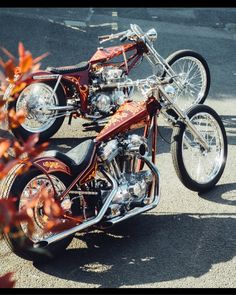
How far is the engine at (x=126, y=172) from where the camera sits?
3.92 metres

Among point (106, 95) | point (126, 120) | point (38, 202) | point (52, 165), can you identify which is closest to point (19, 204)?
point (38, 202)

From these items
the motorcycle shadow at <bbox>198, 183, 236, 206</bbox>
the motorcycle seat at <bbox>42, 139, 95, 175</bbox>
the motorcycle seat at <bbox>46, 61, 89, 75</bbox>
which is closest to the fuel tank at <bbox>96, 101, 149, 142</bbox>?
the motorcycle seat at <bbox>42, 139, 95, 175</bbox>

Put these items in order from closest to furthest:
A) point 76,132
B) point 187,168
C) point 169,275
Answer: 1. point 169,275
2. point 187,168
3. point 76,132

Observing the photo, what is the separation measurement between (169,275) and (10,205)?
2357 millimetres

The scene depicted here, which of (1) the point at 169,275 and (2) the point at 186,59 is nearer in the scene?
(1) the point at 169,275

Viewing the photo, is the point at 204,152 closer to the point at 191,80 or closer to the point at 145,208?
the point at 145,208

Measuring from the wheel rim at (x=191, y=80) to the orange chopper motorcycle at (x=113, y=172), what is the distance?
174cm

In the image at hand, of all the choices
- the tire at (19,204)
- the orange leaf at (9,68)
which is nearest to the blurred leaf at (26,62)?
the orange leaf at (9,68)

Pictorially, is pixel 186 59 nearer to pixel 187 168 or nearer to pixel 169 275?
pixel 187 168

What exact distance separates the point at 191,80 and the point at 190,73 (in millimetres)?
84

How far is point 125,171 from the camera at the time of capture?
412 cm

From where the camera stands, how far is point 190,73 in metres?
6.57

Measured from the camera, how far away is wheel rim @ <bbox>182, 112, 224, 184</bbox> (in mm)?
4676
